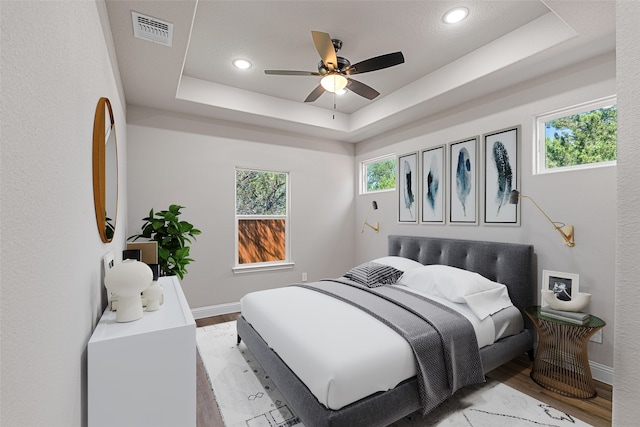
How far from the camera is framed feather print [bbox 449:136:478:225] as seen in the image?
3357mm

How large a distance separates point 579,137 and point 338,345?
2.74 m

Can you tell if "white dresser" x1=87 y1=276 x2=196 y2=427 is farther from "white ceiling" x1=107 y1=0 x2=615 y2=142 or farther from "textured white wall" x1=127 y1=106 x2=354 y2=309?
"textured white wall" x1=127 y1=106 x2=354 y2=309

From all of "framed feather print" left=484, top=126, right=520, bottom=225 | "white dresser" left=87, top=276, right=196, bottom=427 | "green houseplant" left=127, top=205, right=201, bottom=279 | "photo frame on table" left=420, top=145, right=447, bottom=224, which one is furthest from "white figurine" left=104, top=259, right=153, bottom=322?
"photo frame on table" left=420, top=145, right=447, bottom=224

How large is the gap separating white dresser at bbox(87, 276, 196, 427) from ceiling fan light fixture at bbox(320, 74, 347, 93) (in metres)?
2.20

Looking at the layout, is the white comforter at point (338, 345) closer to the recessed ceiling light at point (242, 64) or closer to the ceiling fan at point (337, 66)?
the ceiling fan at point (337, 66)

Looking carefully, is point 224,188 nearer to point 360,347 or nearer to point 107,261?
point 107,261

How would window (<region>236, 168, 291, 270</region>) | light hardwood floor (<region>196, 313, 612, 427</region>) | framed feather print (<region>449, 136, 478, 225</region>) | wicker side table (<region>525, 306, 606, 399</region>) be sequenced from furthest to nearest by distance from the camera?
window (<region>236, 168, 291, 270</region>) → framed feather print (<region>449, 136, 478, 225</region>) → wicker side table (<region>525, 306, 606, 399</region>) → light hardwood floor (<region>196, 313, 612, 427</region>)

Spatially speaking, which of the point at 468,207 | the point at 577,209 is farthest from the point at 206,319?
the point at 577,209

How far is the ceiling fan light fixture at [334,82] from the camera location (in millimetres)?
2605

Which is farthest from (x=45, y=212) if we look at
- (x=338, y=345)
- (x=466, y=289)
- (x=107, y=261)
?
(x=466, y=289)

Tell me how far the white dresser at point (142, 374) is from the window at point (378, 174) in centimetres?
376

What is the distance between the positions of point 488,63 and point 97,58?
304 cm

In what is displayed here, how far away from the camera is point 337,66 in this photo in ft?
8.32

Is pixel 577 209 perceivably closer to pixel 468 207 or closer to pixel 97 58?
pixel 468 207
